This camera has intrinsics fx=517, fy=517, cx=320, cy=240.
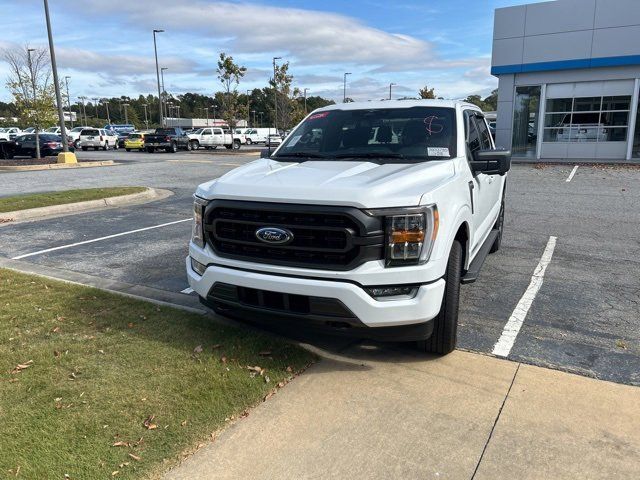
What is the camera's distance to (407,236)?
3.28 m

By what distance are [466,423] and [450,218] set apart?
4.39 ft

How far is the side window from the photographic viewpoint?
18.9 ft

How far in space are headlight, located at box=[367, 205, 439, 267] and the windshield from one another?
1156 millimetres

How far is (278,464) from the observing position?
9.06 ft

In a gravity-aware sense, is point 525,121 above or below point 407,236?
above

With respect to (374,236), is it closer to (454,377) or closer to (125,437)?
(454,377)

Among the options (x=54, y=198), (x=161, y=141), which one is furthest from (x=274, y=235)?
(x=161, y=141)

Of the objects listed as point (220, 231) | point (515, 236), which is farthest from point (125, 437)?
point (515, 236)

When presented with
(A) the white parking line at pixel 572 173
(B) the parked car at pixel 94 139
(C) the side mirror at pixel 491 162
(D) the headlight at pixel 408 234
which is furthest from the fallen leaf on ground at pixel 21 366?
(B) the parked car at pixel 94 139

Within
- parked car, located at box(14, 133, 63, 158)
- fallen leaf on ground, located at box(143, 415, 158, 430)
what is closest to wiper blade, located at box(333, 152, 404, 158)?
fallen leaf on ground, located at box(143, 415, 158, 430)

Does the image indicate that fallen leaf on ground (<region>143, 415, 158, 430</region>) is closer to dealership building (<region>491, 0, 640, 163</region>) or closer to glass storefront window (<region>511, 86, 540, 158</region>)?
dealership building (<region>491, 0, 640, 163</region>)

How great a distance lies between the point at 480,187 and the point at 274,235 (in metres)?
2.36

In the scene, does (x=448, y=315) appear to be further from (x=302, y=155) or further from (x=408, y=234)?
(x=302, y=155)

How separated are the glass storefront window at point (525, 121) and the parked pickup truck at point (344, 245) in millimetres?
22827
